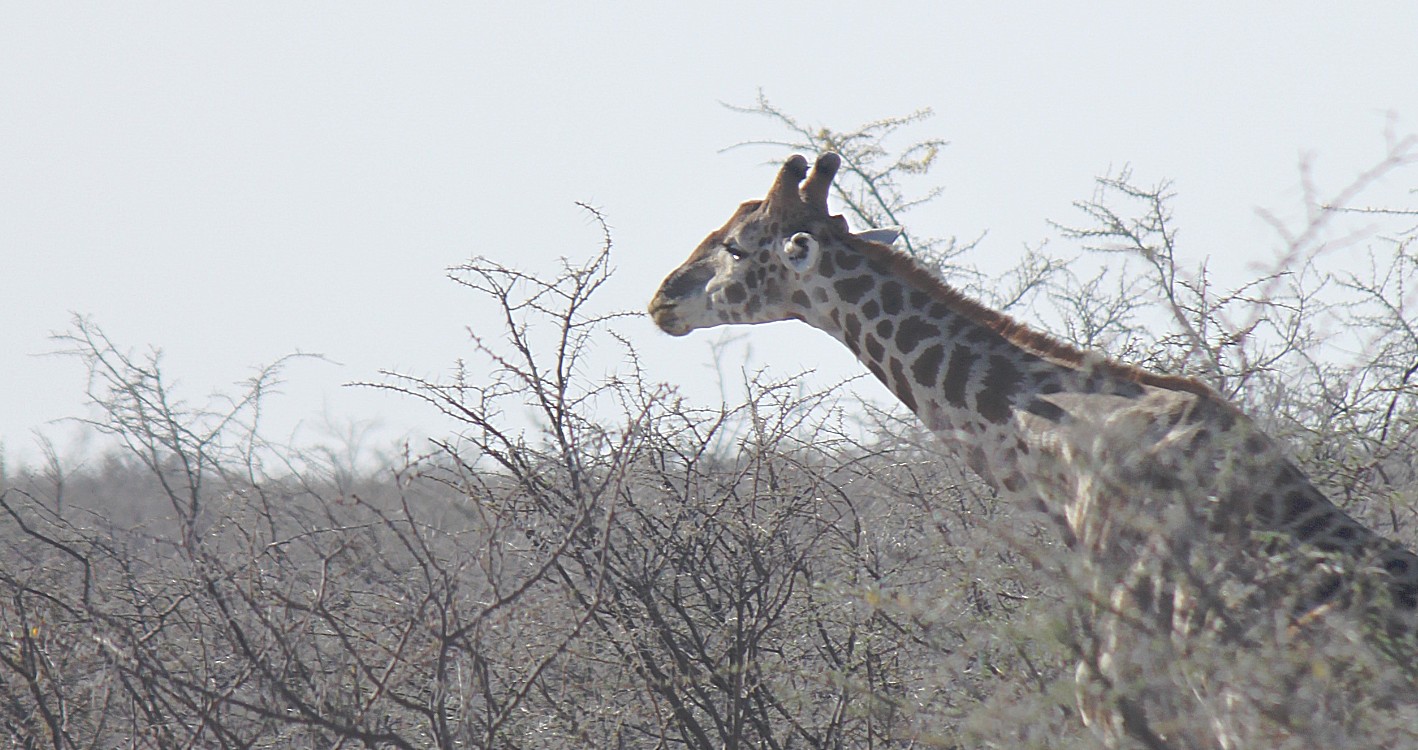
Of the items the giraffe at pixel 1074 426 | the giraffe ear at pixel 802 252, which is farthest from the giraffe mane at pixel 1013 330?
the giraffe ear at pixel 802 252

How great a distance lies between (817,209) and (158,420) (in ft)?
11.7

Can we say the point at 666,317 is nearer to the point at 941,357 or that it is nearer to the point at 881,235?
the point at 881,235

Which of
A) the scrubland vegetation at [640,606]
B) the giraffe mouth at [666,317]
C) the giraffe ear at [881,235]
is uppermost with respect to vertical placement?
the giraffe ear at [881,235]

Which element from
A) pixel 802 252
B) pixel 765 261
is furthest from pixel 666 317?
pixel 802 252

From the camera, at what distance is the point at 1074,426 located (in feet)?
14.4

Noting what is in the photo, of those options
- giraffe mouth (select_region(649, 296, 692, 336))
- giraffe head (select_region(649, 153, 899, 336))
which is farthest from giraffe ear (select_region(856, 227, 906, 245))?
giraffe mouth (select_region(649, 296, 692, 336))

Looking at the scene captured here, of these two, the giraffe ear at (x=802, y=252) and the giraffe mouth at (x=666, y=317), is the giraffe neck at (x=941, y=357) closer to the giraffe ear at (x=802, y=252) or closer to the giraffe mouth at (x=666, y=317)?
the giraffe ear at (x=802, y=252)

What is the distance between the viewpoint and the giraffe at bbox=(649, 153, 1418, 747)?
3414 millimetres

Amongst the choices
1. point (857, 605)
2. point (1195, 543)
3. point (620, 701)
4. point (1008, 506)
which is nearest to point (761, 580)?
point (857, 605)

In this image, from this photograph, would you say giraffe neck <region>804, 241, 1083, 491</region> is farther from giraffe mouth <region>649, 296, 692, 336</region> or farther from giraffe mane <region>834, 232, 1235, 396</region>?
giraffe mouth <region>649, 296, 692, 336</region>

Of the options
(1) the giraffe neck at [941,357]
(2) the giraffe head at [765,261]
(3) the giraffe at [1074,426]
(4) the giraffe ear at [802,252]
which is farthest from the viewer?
(2) the giraffe head at [765,261]

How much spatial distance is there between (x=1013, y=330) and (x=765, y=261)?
1.10m

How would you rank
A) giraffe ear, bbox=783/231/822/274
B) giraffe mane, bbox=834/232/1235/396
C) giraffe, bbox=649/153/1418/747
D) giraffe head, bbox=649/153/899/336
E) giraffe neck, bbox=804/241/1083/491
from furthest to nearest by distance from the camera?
1. giraffe head, bbox=649/153/899/336
2. giraffe ear, bbox=783/231/822/274
3. giraffe neck, bbox=804/241/1083/491
4. giraffe mane, bbox=834/232/1235/396
5. giraffe, bbox=649/153/1418/747

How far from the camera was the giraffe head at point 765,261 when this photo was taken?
18.5 feet
